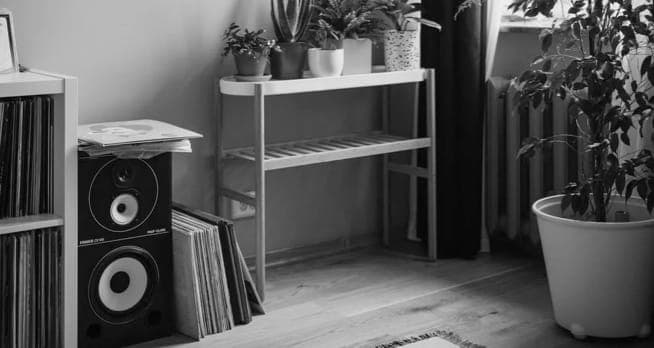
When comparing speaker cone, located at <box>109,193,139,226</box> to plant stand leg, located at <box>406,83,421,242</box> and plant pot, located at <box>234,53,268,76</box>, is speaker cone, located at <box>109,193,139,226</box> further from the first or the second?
plant stand leg, located at <box>406,83,421,242</box>

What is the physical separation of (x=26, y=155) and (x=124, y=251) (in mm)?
346

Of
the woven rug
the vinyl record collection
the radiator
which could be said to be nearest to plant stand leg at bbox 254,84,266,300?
the woven rug

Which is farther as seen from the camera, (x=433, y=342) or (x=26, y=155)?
(x=433, y=342)

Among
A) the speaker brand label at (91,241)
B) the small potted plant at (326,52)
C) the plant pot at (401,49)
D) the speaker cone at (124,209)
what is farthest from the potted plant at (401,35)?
the speaker brand label at (91,241)

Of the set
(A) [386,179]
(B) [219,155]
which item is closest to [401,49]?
(A) [386,179]

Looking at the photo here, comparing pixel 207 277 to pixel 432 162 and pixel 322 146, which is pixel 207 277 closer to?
pixel 322 146

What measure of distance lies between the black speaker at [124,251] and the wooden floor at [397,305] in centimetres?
10

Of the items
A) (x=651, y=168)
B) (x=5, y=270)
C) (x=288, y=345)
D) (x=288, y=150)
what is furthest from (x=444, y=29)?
(x=5, y=270)

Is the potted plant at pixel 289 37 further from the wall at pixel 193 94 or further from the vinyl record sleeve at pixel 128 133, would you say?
the vinyl record sleeve at pixel 128 133

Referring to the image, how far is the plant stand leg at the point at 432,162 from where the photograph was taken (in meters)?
3.14

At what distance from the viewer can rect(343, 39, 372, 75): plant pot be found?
2.99 m

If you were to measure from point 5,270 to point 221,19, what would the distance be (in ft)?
3.50

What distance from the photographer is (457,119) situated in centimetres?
320

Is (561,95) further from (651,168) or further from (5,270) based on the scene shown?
(5,270)
